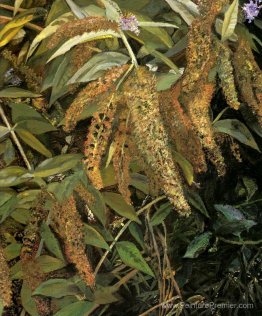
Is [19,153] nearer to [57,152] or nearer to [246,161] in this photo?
[57,152]

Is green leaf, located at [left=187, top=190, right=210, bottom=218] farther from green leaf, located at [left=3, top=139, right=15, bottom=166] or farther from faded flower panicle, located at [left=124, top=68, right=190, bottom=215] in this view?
green leaf, located at [left=3, top=139, right=15, bottom=166]

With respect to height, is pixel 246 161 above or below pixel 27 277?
above

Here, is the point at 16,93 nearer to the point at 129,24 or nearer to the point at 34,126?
the point at 34,126

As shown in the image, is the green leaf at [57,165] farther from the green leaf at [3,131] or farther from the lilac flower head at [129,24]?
the lilac flower head at [129,24]

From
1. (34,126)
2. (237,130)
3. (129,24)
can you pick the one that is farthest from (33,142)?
(237,130)

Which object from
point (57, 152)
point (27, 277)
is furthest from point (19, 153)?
point (27, 277)

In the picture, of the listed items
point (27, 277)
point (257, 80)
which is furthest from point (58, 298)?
point (257, 80)

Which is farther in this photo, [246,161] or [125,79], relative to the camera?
[246,161]

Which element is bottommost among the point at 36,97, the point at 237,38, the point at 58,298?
the point at 58,298

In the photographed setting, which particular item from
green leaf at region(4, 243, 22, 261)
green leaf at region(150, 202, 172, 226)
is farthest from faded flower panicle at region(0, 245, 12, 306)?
green leaf at region(150, 202, 172, 226)
